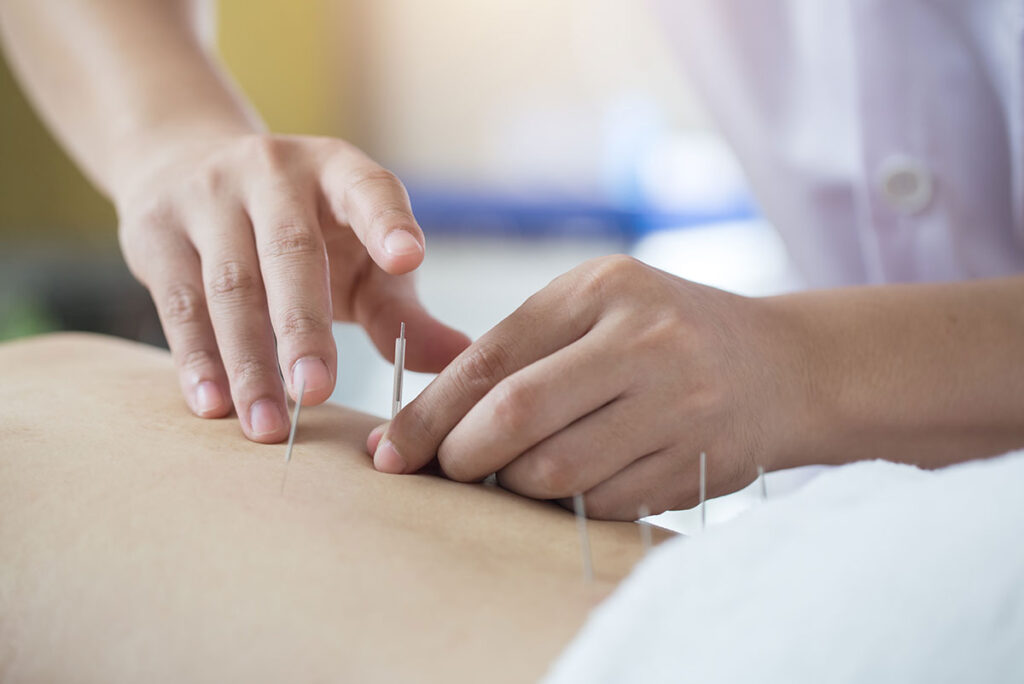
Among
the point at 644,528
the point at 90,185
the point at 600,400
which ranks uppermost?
the point at 600,400

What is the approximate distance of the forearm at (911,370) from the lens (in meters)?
0.84

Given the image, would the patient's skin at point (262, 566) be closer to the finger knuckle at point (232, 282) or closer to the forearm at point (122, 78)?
the finger knuckle at point (232, 282)

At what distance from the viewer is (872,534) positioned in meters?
0.45

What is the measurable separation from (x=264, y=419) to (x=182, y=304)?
21cm

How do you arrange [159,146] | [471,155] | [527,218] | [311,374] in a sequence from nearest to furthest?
[311,374] → [159,146] → [527,218] → [471,155]

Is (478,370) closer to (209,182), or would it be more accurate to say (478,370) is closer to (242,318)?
(242,318)

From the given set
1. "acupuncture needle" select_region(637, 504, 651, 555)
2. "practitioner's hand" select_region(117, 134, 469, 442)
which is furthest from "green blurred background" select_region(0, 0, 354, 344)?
"acupuncture needle" select_region(637, 504, 651, 555)

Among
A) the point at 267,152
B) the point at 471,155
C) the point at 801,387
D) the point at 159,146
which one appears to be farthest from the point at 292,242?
the point at 471,155

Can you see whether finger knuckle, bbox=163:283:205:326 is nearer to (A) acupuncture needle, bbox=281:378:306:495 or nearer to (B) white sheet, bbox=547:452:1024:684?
(A) acupuncture needle, bbox=281:378:306:495

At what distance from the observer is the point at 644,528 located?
72cm

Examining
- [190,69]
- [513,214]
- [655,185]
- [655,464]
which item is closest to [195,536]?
[655,464]

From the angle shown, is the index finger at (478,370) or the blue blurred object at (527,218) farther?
the blue blurred object at (527,218)

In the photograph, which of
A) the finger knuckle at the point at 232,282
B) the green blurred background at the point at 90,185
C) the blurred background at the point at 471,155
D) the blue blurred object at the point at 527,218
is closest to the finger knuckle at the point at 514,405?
the finger knuckle at the point at 232,282

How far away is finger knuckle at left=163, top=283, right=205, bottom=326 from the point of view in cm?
90
